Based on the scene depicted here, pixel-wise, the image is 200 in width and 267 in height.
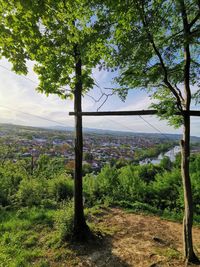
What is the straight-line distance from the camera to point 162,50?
4086 millimetres

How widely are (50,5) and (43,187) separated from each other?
7.19 meters

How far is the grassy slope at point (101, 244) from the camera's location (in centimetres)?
447

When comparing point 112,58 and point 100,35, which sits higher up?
point 100,35

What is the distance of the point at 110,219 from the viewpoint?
669cm

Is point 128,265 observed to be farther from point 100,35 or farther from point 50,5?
point 50,5

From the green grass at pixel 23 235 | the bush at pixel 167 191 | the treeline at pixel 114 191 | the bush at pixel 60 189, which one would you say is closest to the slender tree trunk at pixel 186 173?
the green grass at pixel 23 235

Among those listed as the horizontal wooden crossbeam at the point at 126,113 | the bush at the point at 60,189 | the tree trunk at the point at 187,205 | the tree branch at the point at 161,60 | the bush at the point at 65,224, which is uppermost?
the tree branch at the point at 161,60

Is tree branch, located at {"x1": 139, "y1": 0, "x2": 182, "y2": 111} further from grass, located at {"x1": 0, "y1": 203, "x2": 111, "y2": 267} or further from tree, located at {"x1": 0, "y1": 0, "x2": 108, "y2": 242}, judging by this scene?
grass, located at {"x1": 0, "y1": 203, "x2": 111, "y2": 267}

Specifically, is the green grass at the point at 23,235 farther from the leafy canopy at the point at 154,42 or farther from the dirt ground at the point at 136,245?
the leafy canopy at the point at 154,42

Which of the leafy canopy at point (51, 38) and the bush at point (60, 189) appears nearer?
the leafy canopy at point (51, 38)

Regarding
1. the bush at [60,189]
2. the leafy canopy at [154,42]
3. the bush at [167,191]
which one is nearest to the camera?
the leafy canopy at [154,42]

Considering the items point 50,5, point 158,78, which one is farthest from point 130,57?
point 50,5

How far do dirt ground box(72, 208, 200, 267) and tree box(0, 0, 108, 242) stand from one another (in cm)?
63

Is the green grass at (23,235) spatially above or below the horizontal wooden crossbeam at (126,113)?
below
